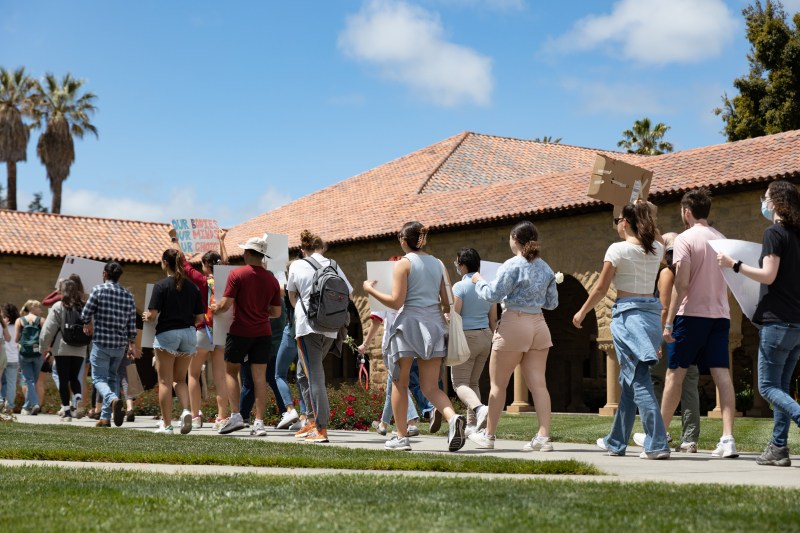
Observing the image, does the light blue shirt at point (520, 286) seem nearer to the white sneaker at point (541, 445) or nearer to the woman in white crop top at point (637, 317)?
the woman in white crop top at point (637, 317)

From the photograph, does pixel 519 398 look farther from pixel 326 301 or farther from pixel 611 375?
pixel 326 301

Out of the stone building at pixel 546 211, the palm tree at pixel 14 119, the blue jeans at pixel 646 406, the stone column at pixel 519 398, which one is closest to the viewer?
the blue jeans at pixel 646 406

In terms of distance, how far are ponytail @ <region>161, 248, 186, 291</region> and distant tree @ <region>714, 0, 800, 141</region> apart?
2787 centimetres

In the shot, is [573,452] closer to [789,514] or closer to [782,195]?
[782,195]

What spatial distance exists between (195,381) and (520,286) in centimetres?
407

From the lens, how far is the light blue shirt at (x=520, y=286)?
8.02 metres

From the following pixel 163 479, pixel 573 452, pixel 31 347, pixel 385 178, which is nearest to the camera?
pixel 163 479

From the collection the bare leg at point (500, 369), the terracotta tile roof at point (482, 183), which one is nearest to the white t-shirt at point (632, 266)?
the bare leg at point (500, 369)

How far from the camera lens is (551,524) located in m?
4.04

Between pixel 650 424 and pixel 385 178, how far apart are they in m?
24.9

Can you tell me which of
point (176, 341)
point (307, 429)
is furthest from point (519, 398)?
point (307, 429)

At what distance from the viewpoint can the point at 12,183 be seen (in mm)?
50312

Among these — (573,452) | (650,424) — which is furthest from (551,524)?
(573,452)

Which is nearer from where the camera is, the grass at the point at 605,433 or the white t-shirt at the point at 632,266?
the white t-shirt at the point at 632,266
